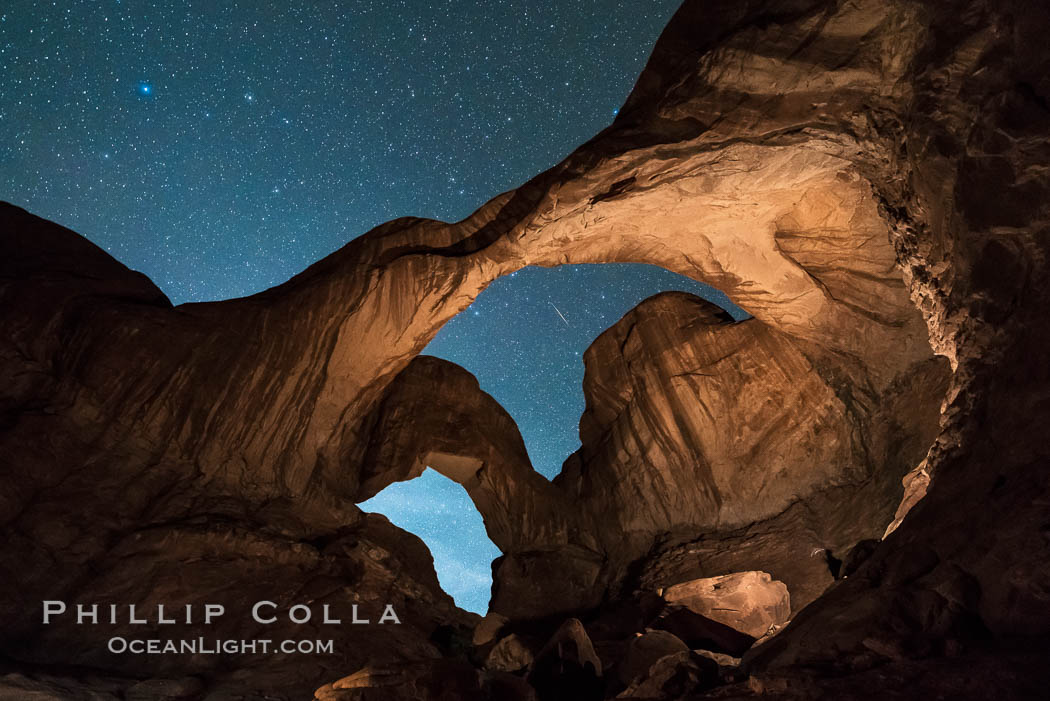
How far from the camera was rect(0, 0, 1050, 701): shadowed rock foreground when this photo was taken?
16.5 ft

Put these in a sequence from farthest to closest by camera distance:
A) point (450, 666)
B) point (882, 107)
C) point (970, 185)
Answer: point (882, 107)
point (450, 666)
point (970, 185)

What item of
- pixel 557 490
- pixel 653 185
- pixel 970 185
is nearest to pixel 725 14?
pixel 653 185

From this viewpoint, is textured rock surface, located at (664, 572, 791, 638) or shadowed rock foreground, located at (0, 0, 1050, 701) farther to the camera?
textured rock surface, located at (664, 572, 791, 638)

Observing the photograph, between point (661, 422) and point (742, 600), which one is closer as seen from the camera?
point (742, 600)

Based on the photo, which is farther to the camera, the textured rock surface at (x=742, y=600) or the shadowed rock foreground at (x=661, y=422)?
the textured rock surface at (x=742, y=600)

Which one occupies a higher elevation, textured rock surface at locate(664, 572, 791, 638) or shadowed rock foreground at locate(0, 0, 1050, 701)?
shadowed rock foreground at locate(0, 0, 1050, 701)

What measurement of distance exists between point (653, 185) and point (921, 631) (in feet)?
22.7

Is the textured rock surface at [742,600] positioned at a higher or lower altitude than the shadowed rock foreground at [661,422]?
lower

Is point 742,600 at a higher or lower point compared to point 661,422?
lower

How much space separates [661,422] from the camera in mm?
13836

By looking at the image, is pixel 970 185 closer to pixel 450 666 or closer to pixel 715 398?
pixel 450 666

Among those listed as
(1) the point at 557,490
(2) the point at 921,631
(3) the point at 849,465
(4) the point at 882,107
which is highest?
(4) the point at 882,107

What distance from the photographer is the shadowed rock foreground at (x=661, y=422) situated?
198 inches

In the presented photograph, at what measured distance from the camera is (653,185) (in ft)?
32.1
